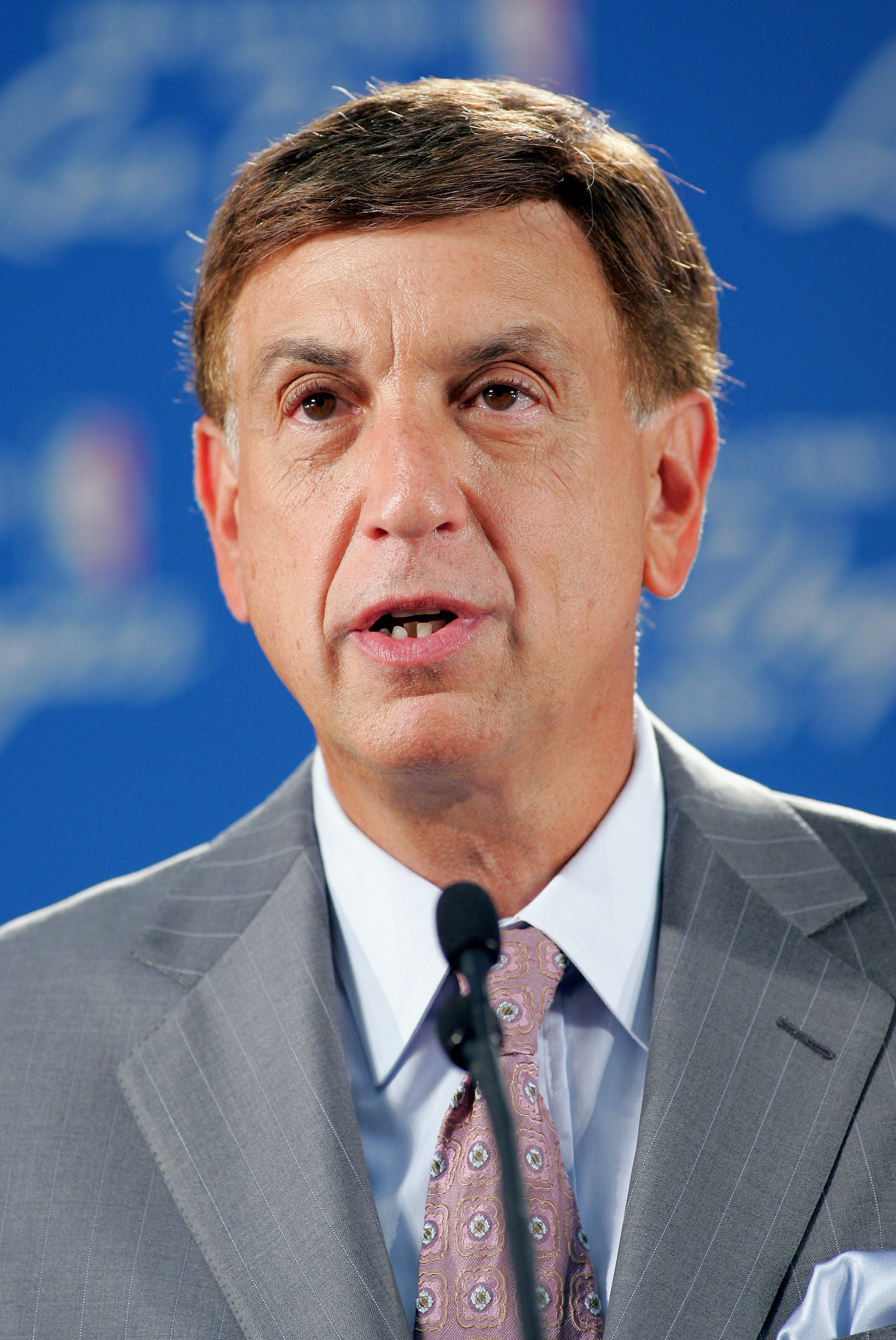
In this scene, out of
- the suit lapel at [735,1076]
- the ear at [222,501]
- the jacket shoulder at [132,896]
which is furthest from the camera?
the ear at [222,501]

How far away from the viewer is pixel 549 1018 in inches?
61.1

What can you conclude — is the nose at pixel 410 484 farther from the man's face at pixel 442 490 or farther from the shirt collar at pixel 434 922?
the shirt collar at pixel 434 922

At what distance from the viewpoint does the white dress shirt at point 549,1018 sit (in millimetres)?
1466

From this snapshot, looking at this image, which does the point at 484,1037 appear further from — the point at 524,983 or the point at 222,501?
the point at 222,501

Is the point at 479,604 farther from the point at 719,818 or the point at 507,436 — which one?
the point at 719,818

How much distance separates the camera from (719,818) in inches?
67.5

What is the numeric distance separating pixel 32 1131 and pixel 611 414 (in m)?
1.07

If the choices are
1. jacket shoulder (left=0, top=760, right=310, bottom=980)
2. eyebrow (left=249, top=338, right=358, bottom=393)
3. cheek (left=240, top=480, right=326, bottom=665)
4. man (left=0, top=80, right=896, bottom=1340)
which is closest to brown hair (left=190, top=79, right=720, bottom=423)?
man (left=0, top=80, right=896, bottom=1340)

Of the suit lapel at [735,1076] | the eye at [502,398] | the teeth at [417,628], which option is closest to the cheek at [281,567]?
the teeth at [417,628]

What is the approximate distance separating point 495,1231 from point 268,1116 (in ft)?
0.91

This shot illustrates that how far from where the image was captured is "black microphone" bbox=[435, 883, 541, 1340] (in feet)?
2.92

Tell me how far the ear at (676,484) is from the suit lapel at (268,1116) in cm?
59

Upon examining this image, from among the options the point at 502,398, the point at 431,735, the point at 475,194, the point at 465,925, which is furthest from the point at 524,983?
the point at 475,194

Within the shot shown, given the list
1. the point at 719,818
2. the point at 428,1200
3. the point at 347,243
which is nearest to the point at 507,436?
the point at 347,243
